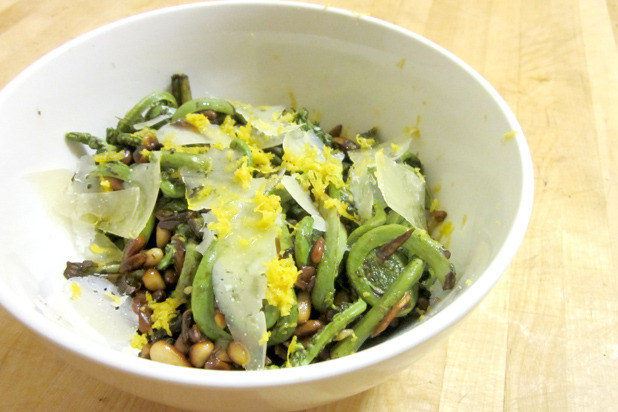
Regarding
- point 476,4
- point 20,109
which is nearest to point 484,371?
point 20,109

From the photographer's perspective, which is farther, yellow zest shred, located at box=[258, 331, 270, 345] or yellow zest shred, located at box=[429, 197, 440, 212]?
yellow zest shred, located at box=[429, 197, 440, 212]

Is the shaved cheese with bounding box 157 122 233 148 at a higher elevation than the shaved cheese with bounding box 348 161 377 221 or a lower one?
higher

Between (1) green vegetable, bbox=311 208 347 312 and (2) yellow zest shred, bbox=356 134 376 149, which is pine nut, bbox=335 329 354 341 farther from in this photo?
(2) yellow zest shred, bbox=356 134 376 149

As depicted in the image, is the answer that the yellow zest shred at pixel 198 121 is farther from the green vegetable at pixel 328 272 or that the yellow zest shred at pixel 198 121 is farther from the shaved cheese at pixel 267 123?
the green vegetable at pixel 328 272

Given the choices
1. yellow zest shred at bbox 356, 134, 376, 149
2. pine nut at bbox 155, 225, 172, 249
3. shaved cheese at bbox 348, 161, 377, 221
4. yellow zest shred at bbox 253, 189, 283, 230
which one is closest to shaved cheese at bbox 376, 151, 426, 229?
shaved cheese at bbox 348, 161, 377, 221

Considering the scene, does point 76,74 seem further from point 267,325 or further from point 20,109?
point 267,325

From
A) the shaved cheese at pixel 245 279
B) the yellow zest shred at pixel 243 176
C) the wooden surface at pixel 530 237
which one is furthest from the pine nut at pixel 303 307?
the yellow zest shred at pixel 243 176
